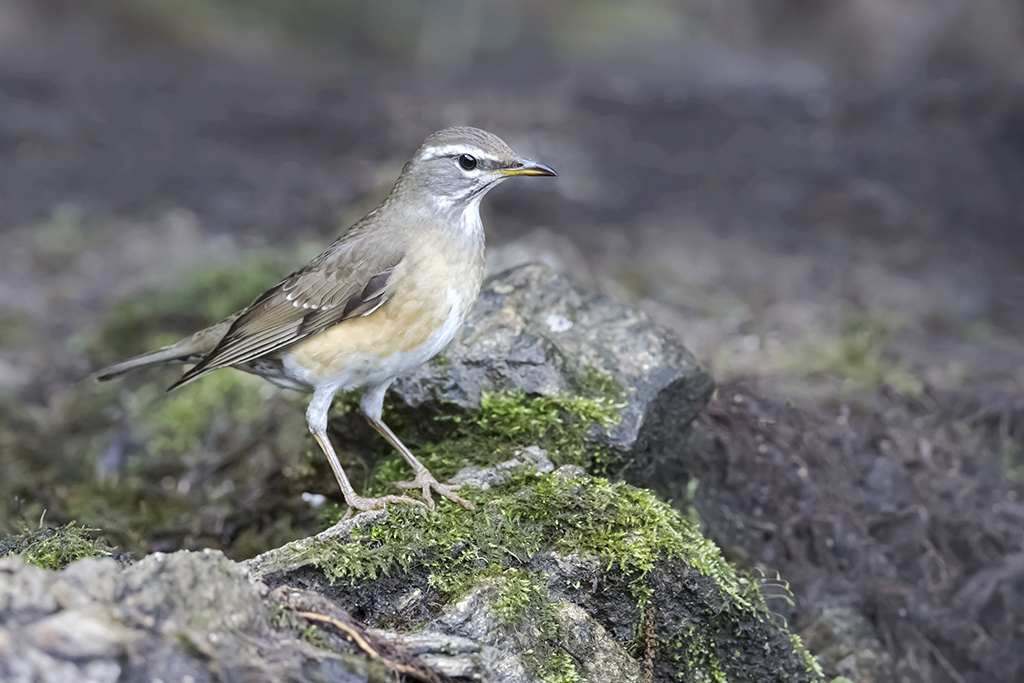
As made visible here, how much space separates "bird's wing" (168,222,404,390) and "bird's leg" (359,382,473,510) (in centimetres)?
57

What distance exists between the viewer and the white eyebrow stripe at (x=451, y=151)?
539 cm

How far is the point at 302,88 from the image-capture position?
1761 centimetres

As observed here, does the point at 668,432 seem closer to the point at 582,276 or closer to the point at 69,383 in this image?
the point at 582,276

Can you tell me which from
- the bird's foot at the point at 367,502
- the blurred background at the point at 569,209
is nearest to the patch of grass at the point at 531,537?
the bird's foot at the point at 367,502

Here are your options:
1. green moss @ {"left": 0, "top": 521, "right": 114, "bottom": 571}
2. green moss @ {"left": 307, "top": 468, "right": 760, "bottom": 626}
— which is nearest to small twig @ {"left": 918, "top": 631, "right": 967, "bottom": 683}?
green moss @ {"left": 307, "top": 468, "right": 760, "bottom": 626}

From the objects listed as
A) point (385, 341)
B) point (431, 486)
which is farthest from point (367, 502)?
point (385, 341)

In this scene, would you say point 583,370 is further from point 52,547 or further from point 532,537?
point 52,547

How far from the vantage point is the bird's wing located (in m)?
5.37

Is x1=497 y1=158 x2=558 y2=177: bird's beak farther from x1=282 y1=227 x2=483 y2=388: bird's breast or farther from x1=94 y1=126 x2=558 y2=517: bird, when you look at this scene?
x1=282 y1=227 x2=483 y2=388: bird's breast

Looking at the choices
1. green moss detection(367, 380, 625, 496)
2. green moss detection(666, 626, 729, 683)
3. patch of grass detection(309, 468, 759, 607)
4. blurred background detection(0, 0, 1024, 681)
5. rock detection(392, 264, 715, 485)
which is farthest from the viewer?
blurred background detection(0, 0, 1024, 681)

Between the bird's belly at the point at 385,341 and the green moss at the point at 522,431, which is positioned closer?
the bird's belly at the point at 385,341

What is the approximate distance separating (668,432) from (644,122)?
37.1 feet

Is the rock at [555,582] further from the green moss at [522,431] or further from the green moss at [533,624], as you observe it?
the green moss at [522,431]

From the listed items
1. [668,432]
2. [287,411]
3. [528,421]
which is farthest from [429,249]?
[287,411]
